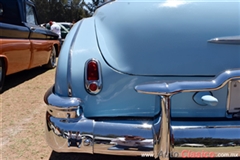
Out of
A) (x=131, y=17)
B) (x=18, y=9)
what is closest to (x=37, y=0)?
(x=18, y=9)

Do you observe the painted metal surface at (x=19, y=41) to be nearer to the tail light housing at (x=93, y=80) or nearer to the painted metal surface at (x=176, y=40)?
the tail light housing at (x=93, y=80)

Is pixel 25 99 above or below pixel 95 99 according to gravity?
below

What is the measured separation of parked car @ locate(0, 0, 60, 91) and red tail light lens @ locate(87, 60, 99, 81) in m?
3.06

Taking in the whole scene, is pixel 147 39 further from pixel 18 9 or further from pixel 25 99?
pixel 18 9

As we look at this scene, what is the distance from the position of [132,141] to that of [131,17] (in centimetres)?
89

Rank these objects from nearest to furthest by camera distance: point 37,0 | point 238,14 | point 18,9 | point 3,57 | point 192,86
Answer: point 192,86 < point 238,14 < point 3,57 < point 18,9 < point 37,0

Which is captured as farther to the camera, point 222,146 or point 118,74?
point 118,74

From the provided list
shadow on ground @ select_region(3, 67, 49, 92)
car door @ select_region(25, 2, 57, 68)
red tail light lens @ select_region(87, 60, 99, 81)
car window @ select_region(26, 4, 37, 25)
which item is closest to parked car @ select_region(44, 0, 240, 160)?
red tail light lens @ select_region(87, 60, 99, 81)

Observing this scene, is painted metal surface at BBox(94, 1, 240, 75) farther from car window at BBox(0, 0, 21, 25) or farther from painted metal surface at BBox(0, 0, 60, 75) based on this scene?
car window at BBox(0, 0, 21, 25)

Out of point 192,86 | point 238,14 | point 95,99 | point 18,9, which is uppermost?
point 18,9

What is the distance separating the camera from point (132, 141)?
175 centimetres

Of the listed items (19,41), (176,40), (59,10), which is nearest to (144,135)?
(176,40)

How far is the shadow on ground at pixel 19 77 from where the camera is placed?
5.48m

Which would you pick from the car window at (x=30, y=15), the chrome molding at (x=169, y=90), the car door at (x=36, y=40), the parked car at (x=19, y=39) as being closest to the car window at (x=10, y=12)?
the parked car at (x=19, y=39)
